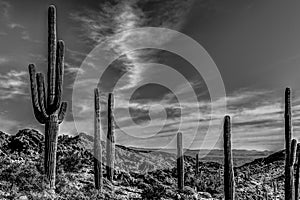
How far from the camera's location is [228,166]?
671 inches

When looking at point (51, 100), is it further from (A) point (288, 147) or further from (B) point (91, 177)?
(A) point (288, 147)

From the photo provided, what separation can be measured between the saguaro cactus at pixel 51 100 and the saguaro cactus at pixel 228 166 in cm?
704

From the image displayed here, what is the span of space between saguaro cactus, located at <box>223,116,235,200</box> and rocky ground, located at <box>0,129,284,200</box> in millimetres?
3756

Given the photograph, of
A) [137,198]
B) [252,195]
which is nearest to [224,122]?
[137,198]

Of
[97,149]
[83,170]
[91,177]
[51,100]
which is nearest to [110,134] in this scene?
[97,149]

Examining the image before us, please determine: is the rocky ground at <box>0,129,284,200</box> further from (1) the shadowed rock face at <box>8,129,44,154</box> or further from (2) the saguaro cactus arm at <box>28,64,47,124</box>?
(2) the saguaro cactus arm at <box>28,64,47,124</box>

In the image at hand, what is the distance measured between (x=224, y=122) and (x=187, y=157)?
28.8 meters

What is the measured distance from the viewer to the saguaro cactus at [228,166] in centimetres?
1676

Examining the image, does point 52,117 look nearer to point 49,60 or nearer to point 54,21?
point 49,60

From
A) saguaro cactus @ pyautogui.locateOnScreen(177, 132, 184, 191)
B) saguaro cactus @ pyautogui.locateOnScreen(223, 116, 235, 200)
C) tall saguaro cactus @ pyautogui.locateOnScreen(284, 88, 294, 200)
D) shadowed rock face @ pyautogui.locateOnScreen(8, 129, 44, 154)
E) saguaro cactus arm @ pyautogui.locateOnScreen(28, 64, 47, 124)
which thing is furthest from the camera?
shadowed rock face @ pyautogui.locateOnScreen(8, 129, 44, 154)

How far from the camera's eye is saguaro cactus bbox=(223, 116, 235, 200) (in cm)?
1676

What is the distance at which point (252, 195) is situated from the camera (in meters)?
26.0

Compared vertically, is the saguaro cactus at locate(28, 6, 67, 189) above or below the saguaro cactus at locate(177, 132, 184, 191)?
above

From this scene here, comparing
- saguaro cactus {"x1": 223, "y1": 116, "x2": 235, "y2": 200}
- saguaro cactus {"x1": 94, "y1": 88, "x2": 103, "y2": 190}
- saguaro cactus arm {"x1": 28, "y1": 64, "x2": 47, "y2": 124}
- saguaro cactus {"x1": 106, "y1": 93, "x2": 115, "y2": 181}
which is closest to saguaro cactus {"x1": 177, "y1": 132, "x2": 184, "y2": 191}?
saguaro cactus {"x1": 106, "y1": 93, "x2": 115, "y2": 181}
